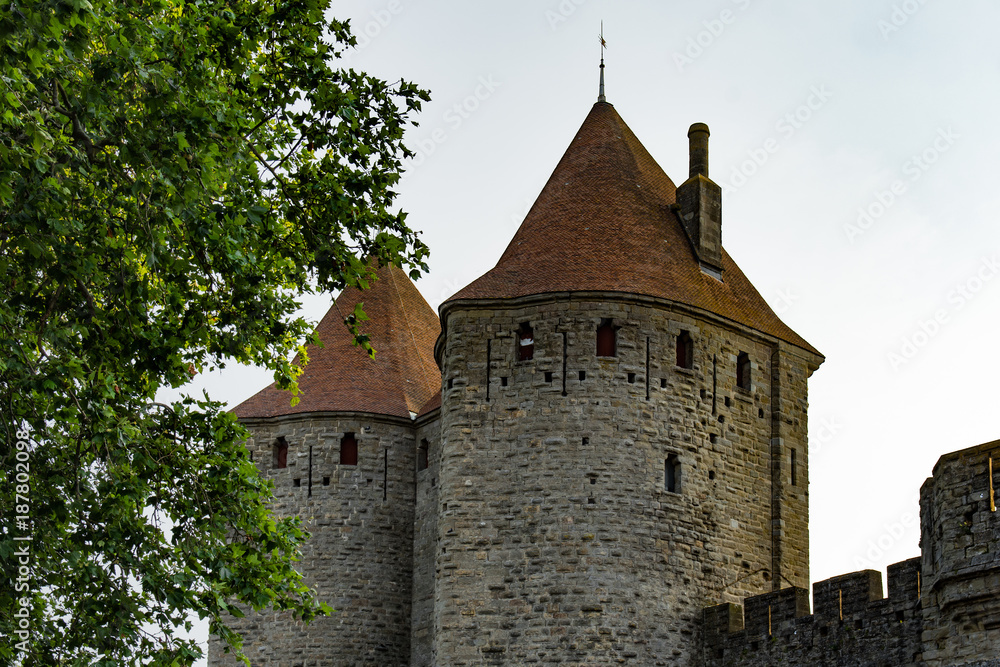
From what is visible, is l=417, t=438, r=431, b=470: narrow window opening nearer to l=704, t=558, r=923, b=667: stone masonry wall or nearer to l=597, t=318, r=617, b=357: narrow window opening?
l=597, t=318, r=617, b=357: narrow window opening

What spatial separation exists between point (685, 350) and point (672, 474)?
85.3 inches

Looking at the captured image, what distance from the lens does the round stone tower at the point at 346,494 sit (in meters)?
28.5

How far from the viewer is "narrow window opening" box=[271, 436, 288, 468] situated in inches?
1184

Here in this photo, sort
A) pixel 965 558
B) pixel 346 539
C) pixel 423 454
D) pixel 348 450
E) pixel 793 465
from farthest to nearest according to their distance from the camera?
pixel 348 450 → pixel 423 454 → pixel 346 539 → pixel 793 465 → pixel 965 558

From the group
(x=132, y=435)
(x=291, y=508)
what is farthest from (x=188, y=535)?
(x=291, y=508)

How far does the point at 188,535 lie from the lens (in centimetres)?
1423

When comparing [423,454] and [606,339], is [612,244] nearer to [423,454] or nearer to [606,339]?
[606,339]

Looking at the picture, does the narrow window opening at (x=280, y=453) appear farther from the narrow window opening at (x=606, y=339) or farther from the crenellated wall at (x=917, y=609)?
the crenellated wall at (x=917, y=609)

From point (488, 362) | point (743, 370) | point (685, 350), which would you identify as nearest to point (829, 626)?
point (685, 350)

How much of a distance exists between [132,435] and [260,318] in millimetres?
2170

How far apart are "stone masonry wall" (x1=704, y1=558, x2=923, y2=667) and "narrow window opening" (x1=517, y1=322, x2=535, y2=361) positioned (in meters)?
5.05

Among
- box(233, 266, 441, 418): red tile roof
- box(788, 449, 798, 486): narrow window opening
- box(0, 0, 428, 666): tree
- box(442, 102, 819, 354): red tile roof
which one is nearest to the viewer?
box(0, 0, 428, 666): tree

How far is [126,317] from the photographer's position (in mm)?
14016

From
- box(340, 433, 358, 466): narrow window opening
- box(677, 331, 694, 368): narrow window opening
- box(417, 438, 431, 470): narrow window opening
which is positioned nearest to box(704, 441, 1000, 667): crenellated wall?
box(677, 331, 694, 368): narrow window opening
